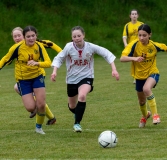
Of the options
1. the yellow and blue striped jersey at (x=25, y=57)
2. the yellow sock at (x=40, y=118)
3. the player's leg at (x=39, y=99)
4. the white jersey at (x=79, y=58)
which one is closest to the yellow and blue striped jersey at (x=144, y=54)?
the white jersey at (x=79, y=58)

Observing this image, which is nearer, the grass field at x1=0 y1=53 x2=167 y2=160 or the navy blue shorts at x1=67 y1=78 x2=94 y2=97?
the grass field at x1=0 y1=53 x2=167 y2=160

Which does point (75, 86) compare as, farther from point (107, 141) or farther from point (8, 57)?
point (107, 141)

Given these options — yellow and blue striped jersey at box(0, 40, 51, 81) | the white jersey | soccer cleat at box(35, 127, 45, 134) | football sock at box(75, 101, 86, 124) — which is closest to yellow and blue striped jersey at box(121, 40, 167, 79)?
the white jersey

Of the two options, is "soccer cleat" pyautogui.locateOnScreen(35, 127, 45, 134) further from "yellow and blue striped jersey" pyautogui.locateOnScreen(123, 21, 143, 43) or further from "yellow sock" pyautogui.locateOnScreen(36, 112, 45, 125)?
"yellow and blue striped jersey" pyautogui.locateOnScreen(123, 21, 143, 43)

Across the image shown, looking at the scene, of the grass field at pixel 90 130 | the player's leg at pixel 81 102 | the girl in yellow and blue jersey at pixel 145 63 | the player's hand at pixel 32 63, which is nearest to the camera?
the grass field at pixel 90 130

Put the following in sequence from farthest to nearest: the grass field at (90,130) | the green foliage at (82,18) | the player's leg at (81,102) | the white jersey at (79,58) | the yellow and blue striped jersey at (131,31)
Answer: the green foliage at (82,18), the yellow and blue striped jersey at (131,31), the white jersey at (79,58), the player's leg at (81,102), the grass field at (90,130)

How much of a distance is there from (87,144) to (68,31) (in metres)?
22.2

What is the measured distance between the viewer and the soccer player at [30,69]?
8250 mm

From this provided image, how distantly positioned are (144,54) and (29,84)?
188 centimetres

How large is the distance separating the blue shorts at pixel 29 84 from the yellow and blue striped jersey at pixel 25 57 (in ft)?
0.19

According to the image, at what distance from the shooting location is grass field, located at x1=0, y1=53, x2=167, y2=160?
6.61 m

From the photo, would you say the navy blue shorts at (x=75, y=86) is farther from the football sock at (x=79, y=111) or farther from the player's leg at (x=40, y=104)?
the player's leg at (x=40, y=104)

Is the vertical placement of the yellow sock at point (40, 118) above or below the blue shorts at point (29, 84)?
below

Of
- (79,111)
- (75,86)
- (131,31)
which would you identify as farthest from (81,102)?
(131,31)
